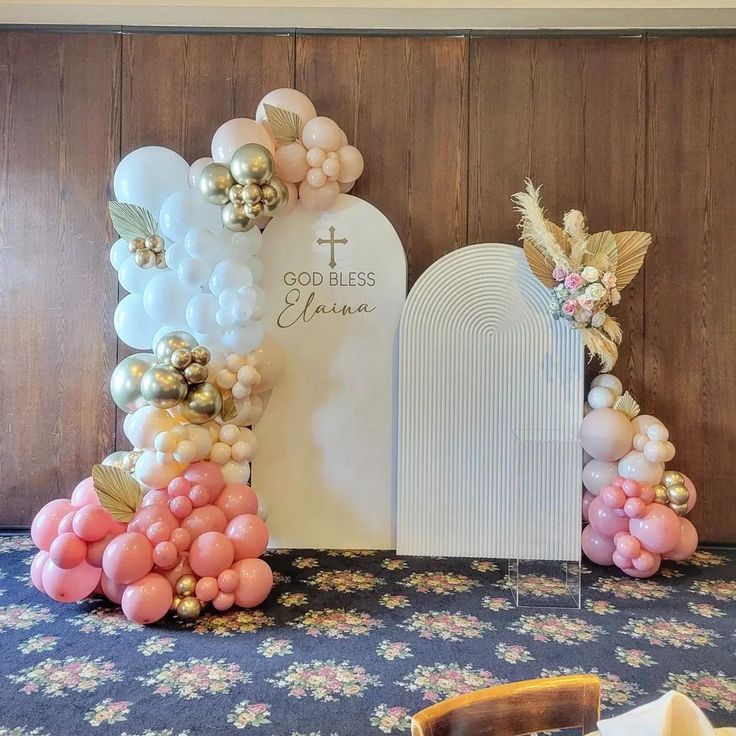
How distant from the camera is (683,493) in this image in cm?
289

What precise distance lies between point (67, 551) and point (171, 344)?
3.04 feet

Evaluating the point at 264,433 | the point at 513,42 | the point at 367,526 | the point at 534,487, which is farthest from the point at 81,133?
the point at 534,487

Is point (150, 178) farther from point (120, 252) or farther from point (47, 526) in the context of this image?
point (47, 526)

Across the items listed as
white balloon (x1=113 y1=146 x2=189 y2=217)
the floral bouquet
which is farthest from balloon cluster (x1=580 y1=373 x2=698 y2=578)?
white balloon (x1=113 y1=146 x2=189 y2=217)

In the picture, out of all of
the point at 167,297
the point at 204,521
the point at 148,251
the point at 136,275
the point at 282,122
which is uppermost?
the point at 282,122

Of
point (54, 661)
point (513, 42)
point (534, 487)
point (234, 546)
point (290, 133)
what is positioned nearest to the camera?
point (54, 661)

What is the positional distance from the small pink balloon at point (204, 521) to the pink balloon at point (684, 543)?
208 centimetres

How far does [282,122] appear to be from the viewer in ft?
10.00

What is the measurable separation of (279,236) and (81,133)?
4.22 ft

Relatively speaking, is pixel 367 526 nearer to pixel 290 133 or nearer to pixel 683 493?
pixel 683 493

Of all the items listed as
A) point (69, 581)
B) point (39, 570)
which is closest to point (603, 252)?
point (69, 581)

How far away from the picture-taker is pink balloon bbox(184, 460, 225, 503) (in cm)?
265

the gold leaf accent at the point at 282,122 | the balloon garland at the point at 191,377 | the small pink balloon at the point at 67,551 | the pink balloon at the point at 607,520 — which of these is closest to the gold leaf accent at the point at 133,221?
the balloon garland at the point at 191,377

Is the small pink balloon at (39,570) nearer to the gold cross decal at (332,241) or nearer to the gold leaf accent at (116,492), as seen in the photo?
the gold leaf accent at (116,492)
